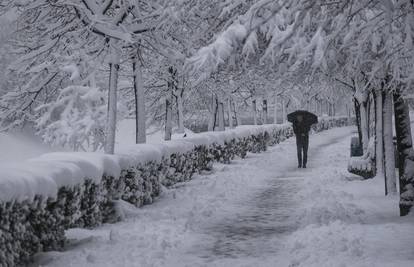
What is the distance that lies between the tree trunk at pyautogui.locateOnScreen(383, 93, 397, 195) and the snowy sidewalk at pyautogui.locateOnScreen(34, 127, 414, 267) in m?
0.31

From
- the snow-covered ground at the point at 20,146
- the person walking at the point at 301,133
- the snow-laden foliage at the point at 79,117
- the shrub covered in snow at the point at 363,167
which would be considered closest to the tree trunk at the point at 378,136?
the shrub covered in snow at the point at 363,167

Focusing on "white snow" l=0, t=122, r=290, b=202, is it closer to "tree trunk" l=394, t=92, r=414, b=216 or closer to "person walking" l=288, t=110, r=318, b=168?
"tree trunk" l=394, t=92, r=414, b=216

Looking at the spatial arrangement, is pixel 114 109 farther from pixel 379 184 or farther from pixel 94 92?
pixel 94 92

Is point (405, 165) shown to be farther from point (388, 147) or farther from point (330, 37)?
point (330, 37)

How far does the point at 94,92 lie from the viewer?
21.8 metres

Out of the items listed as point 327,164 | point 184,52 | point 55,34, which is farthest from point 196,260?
point 327,164

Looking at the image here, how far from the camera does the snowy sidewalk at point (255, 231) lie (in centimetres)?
602

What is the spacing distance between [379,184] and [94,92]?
1301 cm

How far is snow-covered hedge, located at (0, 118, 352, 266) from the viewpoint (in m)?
5.28

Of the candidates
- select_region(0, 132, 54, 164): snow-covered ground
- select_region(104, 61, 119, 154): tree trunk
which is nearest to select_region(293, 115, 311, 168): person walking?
select_region(104, 61, 119, 154): tree trunk

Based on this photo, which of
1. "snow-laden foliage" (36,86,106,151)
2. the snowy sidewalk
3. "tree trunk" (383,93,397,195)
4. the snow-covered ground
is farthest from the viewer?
the snow-covered ground

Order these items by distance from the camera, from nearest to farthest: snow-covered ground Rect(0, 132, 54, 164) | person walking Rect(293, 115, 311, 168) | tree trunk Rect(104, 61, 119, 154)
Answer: tree trunk Rect(104, 61, 119, 154), person walking Rect(293, 115, 311, 168), snow-covered ground Rect(0, 132, 54, 164)

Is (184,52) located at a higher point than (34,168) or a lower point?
higher

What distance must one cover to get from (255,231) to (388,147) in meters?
3.44
